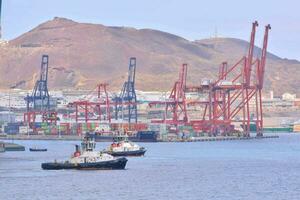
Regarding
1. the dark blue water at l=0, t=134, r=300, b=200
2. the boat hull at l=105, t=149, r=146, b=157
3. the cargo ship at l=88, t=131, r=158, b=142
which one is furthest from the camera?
the cargo ship at l=88, t=131, r=158, b=142

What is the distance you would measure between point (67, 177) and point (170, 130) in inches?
3827

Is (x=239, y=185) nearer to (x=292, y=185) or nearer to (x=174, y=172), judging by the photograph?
(x=292, y=185)

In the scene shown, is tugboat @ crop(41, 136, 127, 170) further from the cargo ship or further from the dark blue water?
the cargo ship

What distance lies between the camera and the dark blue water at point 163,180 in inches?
2391

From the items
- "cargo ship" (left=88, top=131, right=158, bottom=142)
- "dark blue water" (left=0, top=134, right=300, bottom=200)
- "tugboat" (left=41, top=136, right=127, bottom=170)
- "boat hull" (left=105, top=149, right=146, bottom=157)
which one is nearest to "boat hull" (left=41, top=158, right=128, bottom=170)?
"tugboat" (left=41, top=136, right=127, bottom=170)

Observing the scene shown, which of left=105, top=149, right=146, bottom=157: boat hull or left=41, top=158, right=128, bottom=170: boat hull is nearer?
left=41, top=158, right=128, bottom=170: boat hull

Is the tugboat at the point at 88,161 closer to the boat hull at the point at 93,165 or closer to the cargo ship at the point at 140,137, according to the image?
the boat hull at the point at 93,165

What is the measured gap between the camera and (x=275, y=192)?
61938mm

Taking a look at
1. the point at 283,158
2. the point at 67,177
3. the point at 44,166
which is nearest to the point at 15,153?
the point at 283,158

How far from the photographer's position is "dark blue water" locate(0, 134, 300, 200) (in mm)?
60719

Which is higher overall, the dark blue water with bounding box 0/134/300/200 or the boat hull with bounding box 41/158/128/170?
the boat hull with bounding box 41/158/128/170

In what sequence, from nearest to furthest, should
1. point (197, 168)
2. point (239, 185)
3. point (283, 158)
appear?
1. point (239, 185)
2. point (197, 168)
3. point (283, 158)

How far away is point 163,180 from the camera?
70062 mm

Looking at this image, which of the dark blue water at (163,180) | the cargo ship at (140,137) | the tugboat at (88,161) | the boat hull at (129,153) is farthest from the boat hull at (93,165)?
the cargo ship at (140,137)
